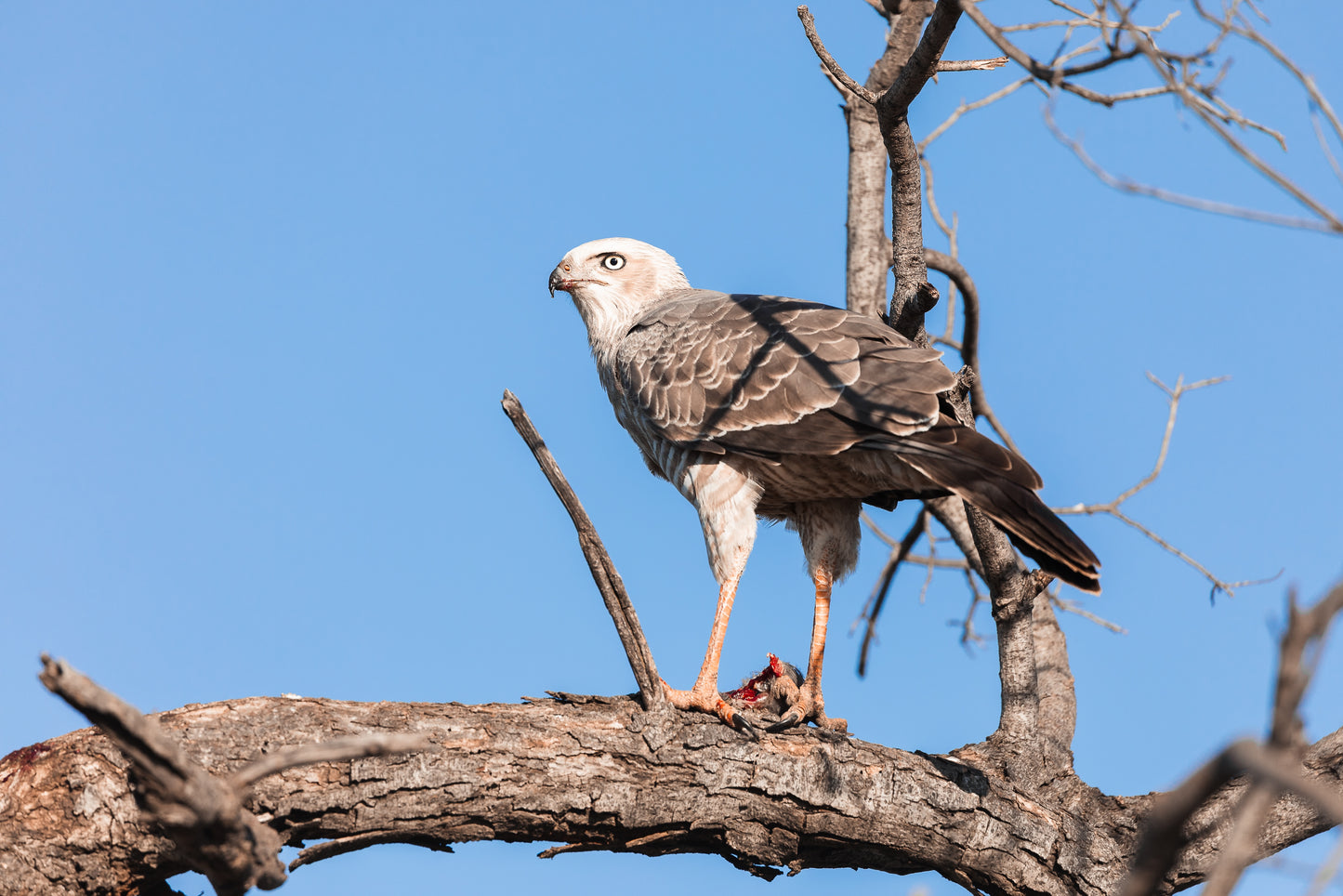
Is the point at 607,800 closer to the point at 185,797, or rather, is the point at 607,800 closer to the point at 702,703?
the point at 702,703

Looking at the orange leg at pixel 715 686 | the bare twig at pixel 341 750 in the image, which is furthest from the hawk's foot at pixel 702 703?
the bare twig at pixel 341 750

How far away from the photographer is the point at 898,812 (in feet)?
13.4

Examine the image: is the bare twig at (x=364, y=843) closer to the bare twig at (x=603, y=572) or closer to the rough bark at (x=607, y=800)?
the rough bark at (x=607, y=800)

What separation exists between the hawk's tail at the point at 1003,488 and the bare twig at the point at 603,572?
4.45 feet

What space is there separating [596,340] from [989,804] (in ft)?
10.8

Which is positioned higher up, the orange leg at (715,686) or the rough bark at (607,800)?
the orange leg at (715,686)

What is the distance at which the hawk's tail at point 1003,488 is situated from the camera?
3818 millimetres

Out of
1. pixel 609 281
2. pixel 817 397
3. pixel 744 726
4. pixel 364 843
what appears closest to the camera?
pixel 364 843

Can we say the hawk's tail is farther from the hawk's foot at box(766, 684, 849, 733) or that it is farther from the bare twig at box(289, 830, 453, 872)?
the bare twig at box(289, 830, 453, 872)

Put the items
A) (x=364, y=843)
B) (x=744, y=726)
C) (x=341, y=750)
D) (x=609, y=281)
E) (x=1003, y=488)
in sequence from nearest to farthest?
(x=341, y=750), (x=364, y=843), (x=1003, y=488), (x=744, y=726), (x=609, y=281)

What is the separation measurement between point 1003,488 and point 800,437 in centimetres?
100

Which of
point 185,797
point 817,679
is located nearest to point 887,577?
point 817,679

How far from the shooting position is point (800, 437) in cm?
468

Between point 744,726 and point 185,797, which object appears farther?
point 744,726
